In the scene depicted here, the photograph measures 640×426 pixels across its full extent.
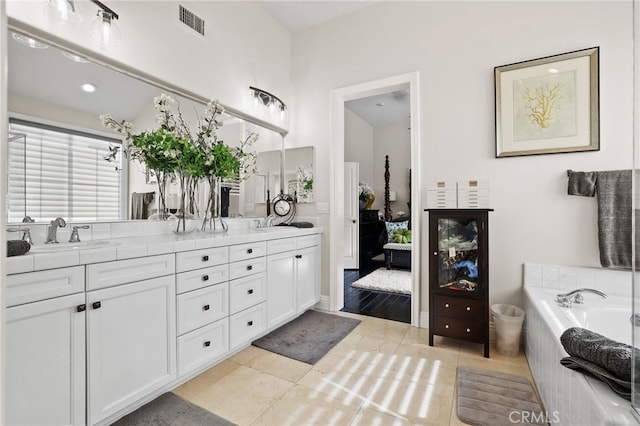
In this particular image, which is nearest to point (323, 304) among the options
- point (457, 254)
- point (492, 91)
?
point (457, 254)

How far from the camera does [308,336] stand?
104 inches

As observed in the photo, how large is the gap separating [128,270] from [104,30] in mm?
1576

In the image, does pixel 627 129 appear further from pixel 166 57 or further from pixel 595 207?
pixel 166 57

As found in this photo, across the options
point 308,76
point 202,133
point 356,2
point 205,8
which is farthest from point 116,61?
point 356,2

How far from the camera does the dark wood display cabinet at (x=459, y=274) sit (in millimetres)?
2340

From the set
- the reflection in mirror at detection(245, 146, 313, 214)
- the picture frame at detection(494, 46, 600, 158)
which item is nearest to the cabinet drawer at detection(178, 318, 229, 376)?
the reflection in mirror at detection(245, 146, 313, 214)

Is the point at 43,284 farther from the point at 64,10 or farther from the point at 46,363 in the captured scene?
the point at 64,10

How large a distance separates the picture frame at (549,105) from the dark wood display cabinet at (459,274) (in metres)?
0.74

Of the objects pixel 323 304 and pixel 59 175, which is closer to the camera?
pixel 59 175

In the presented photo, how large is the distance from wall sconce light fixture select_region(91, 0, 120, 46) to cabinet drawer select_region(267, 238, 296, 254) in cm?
180

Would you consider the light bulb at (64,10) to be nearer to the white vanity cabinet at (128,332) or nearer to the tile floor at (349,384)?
the white vanity cabinet at (128,332)

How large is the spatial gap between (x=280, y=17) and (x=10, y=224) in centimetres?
321

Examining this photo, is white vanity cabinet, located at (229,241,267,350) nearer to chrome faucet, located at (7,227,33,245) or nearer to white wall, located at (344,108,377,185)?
chrome faucet, located at (7,227,33,245)

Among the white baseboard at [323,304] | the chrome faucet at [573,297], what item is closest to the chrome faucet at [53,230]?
the white baseboard at [323,304]
